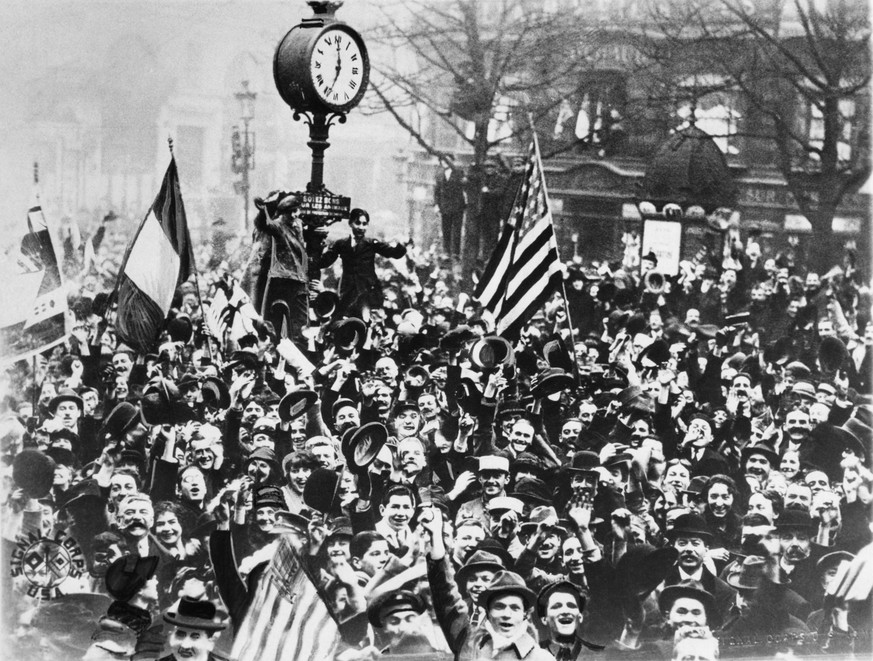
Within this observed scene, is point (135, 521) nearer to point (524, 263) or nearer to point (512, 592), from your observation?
point (512, 592)

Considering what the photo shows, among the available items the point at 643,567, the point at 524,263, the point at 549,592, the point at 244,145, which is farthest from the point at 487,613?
the point at 244,145

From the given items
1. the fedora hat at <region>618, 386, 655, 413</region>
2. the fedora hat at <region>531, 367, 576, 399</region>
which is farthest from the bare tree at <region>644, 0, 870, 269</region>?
the fedora hat at <region>531, 367, 576, 399</region>

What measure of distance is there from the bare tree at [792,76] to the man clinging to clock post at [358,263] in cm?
229

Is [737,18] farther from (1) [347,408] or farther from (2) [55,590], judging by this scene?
(2) [55,590]

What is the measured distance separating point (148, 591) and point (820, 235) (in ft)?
17.2

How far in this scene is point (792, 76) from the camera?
1048cm

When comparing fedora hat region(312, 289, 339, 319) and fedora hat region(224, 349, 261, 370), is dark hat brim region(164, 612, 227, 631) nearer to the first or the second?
fedora hat region(224, 349, 261, 370)

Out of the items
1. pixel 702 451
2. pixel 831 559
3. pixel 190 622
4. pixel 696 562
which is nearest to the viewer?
pixel 190 622

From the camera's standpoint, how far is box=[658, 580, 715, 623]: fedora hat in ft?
33.5

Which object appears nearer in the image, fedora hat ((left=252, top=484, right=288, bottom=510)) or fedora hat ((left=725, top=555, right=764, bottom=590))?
fedora hat ((left=252, top=484, right=288, bottom=510))

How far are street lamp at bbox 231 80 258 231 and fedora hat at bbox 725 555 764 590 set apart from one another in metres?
4.19

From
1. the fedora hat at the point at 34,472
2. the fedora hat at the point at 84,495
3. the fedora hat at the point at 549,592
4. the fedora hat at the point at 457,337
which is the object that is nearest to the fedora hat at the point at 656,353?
the fedora hat at the point at 457,337

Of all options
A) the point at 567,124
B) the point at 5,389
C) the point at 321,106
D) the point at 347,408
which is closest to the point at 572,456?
the point at 347,408

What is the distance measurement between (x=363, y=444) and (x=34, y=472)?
6.79 ft
